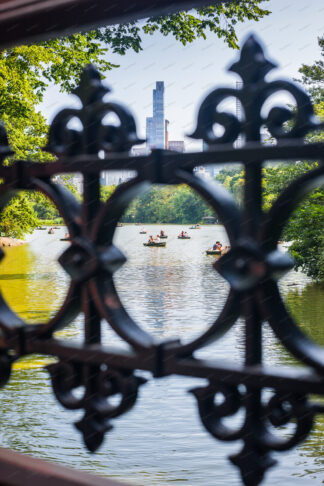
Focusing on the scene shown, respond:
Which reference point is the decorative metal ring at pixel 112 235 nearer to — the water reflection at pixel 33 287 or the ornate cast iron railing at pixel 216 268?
the ornate cast iron railing at pixel 216 268

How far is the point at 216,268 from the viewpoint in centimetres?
120

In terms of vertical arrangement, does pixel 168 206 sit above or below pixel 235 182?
above

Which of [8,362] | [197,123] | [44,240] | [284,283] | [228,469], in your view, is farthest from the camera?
[44,240]

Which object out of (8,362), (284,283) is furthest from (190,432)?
(284,283)

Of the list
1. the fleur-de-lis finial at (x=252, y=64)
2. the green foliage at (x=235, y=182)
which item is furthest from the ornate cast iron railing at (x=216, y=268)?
the green foliage at (x=235, y=182)

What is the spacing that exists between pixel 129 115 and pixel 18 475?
2.47ft

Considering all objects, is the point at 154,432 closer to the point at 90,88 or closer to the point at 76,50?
the point at 76,50

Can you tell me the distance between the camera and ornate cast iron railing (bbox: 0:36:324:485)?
1132 mm

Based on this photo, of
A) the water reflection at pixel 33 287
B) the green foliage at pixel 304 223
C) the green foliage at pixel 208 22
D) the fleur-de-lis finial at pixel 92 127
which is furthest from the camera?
the water reflection at pixel 33 287

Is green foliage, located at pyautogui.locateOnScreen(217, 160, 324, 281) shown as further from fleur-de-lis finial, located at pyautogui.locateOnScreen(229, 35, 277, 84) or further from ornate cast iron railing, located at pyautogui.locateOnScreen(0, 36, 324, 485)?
fleur-de-lis finial, located at pyautogui.locateOnScreen(229, 35, 277, 84)

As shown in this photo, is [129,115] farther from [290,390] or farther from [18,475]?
[18,475]

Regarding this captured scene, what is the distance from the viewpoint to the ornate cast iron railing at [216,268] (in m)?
1.13

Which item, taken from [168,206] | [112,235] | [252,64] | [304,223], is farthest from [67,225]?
[168,206]

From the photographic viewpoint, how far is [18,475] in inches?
52.3
